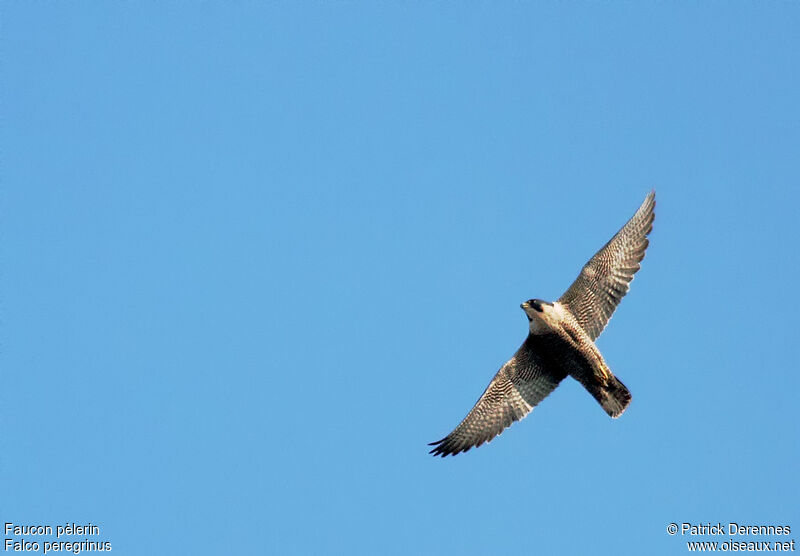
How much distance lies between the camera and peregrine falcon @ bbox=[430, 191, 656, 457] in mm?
17297

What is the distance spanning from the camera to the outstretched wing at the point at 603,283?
57.5ft

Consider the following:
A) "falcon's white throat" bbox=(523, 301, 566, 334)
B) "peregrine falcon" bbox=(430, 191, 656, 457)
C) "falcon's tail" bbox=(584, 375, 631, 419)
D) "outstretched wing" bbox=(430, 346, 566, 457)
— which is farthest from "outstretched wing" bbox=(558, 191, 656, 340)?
"outstretched wing" bbox=(430, 346, 566, 457)

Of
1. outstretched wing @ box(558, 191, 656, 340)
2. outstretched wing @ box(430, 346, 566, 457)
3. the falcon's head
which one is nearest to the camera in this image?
the falcon's head

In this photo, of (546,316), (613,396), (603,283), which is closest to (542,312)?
(546,316)

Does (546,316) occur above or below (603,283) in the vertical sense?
below

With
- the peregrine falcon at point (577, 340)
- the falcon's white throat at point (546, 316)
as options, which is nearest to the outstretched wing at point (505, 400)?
the peregrine falcon at point (577, 340)

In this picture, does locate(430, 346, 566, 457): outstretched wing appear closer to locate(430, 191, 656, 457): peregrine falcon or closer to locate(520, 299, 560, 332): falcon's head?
locate(430, 191, 656, 457): peregrine falcon

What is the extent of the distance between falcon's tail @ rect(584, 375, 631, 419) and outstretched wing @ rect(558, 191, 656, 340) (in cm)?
75

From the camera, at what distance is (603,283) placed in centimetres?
1755

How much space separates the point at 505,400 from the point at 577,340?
177 cm

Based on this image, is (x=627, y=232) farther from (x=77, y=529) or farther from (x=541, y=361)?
(x=77, y=529)

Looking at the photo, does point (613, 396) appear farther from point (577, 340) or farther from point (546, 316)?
point (546, 316)

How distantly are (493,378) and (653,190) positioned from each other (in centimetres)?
378

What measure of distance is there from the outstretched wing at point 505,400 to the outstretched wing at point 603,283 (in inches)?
42.3
